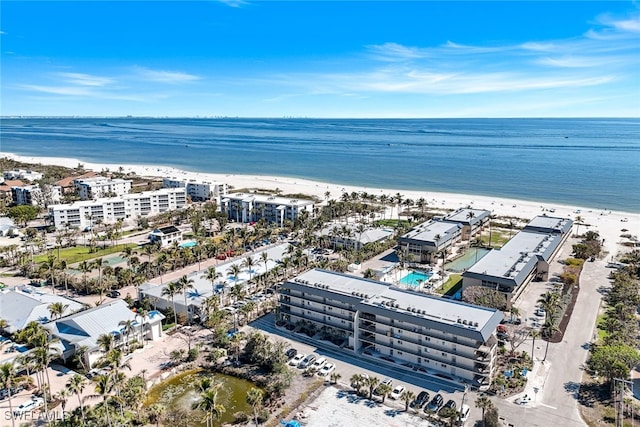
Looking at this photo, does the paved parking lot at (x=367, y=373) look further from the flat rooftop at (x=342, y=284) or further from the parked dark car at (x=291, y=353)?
the flat rooftop at (x=342, y=284)

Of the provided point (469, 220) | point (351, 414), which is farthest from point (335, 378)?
point (469, 220)

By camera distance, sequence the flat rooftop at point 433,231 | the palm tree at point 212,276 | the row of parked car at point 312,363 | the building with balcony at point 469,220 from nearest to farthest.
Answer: the row of parked car at point 312,363
the palm tree at point 212,276
the flat rooftop at point 433,231
the building with balcony at point 469,220

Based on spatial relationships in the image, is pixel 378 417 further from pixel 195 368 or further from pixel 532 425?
pixel 195 368

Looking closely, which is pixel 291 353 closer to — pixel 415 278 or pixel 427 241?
pixel 415 278

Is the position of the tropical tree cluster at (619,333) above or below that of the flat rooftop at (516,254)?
below

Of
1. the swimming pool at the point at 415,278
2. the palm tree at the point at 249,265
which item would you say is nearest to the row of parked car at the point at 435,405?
the swimming pool at the point at 415,278

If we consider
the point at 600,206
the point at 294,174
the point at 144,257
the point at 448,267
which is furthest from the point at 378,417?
the point at 294,174
